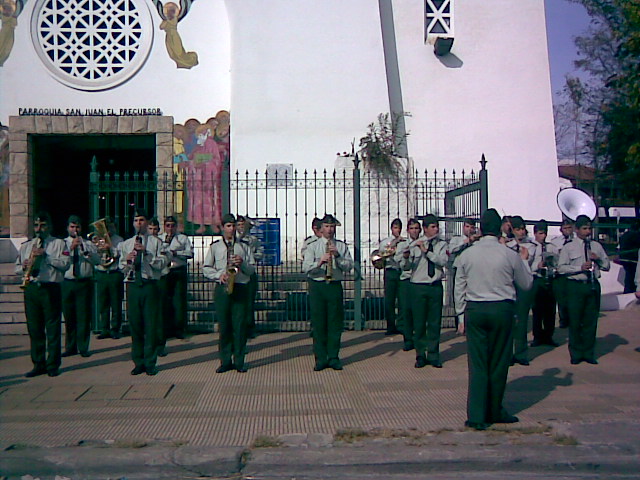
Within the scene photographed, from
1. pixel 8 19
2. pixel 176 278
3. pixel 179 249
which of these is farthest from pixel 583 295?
pixel 8 19

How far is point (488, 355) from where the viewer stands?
643cm

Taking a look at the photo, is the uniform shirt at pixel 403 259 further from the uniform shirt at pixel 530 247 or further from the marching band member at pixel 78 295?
the marching band member at pixel 78 295

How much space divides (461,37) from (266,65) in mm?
4965

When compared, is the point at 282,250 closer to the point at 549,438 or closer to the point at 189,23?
the point at 189,23

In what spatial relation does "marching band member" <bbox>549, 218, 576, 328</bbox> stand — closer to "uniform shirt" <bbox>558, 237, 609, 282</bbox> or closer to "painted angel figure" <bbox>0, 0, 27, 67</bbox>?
"uniform shirt" <bbox>558, 237, 609, 282</bbox>

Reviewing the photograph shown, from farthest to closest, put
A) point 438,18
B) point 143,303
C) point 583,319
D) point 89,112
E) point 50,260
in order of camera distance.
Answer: point 438,18, point 89,112, point 583,319, point 143,303, point 50,260

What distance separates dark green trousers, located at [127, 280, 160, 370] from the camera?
8.50m

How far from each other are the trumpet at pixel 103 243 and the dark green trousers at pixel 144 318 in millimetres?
1519

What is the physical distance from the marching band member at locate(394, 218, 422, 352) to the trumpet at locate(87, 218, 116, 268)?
165 inches

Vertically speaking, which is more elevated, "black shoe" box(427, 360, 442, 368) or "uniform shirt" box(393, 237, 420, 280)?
"uniform shirt" box(393, 237, 420, 280)

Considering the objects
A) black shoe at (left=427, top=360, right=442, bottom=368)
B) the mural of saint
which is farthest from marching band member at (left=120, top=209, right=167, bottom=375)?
the mural of saint

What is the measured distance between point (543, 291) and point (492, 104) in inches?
298

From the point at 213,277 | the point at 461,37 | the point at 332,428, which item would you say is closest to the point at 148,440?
the point at 332,428

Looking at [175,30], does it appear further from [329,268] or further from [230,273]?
[329,268]
